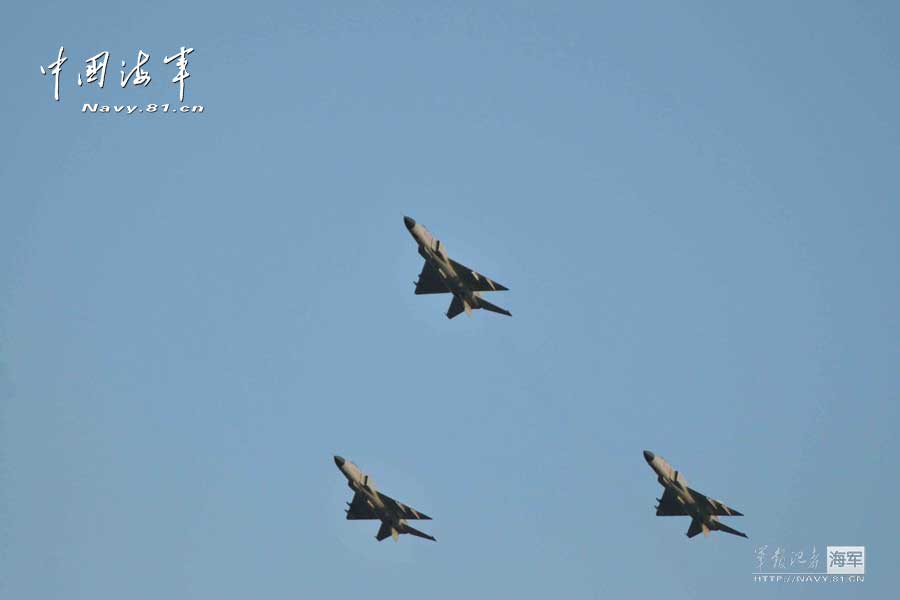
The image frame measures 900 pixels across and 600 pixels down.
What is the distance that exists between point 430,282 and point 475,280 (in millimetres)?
4275

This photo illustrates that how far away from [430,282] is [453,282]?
256cm

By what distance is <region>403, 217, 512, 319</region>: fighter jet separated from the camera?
19175 centimetres

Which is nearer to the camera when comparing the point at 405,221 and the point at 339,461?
the point at 405,221

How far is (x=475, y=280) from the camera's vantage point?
7672 inches

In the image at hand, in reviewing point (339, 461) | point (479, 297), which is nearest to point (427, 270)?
point (479, 297)

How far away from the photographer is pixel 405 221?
613 ft

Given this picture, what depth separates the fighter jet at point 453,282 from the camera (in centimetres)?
19175

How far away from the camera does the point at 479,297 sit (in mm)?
196250

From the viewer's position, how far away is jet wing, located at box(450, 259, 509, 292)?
194000 mm

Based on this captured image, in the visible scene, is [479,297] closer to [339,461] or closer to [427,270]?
[427,270]

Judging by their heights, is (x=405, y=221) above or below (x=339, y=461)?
above

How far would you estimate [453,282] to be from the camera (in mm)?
194750

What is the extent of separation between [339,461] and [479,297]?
65.9 ft

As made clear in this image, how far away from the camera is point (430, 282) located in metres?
196
